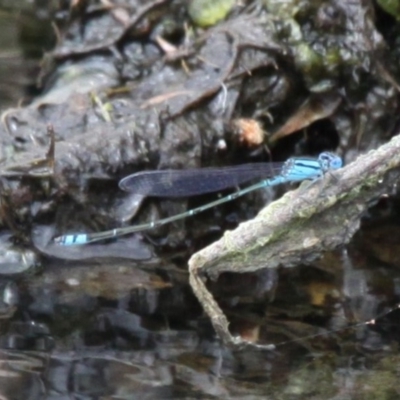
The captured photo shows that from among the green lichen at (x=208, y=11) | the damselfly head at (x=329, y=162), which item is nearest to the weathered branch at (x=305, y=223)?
the damselfly head at (x=329, y=162)

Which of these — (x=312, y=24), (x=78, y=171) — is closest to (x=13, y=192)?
(x=78, y=171)

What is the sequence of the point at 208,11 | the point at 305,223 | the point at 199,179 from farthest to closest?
the point at 208,11 → the point at 199,179 → the point at 305,223

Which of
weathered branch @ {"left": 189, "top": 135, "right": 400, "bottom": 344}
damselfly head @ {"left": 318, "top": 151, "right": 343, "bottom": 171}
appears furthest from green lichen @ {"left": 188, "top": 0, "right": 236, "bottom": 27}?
weathered branch @ {"left": 189, "top": 135, "right": 400, "bottom": 344}

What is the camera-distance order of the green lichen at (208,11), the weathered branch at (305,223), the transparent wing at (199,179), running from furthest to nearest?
the green lichen at (208,11) → the transparent wing at (199,179) → the weathered branch at (305,223)

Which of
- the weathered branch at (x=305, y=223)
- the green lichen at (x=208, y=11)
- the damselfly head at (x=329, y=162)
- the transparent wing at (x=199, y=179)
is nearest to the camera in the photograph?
the weathered branch at (x=305, y=223)

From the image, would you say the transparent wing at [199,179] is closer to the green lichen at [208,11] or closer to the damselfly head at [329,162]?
the damselfly head at [329,162]

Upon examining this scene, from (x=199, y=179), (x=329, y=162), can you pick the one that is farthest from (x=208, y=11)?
(x=329, y=162)

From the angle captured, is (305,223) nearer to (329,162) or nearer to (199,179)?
(329,162)

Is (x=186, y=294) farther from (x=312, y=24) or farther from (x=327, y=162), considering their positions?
(x=312, y=24)

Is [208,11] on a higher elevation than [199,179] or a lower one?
higher
